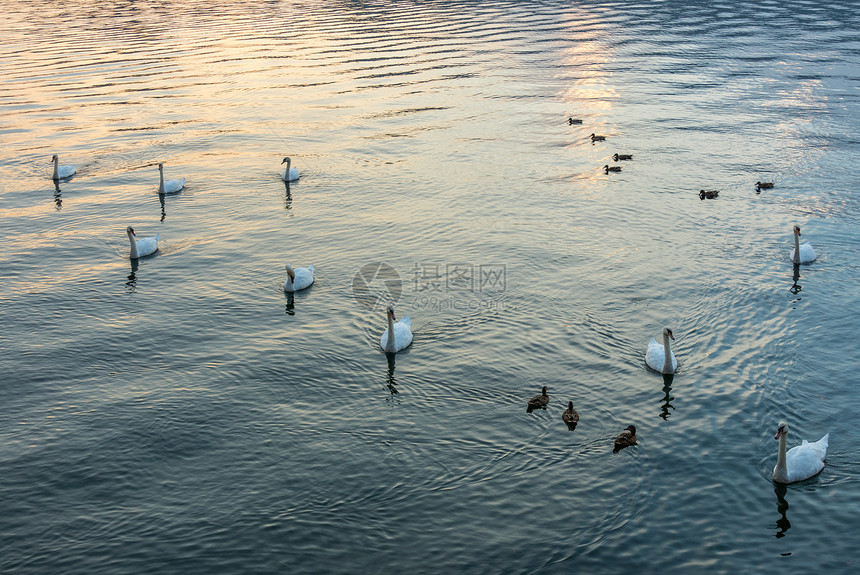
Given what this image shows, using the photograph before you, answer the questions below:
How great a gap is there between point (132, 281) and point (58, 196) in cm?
1411

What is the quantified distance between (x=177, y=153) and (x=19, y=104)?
22.9m

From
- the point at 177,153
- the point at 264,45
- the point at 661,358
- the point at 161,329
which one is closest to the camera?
the point at 661,358

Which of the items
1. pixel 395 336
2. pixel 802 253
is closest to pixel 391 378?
pixel 395 336

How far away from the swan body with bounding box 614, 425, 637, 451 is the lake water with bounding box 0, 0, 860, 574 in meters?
0.29

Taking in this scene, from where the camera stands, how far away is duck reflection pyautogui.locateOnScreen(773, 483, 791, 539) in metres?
18.2

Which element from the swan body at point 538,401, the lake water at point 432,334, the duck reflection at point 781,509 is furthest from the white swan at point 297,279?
the duck reflection at point 781,509

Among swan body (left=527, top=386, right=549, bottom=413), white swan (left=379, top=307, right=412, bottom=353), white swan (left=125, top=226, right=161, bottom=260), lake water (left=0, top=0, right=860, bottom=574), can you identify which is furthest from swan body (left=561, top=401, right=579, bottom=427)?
white swan (left=125, top=226, right=161, bottom=260)

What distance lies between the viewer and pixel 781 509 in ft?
61.5

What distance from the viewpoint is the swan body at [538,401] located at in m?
22.7

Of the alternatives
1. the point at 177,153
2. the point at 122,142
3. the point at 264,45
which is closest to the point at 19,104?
the point at 122,142

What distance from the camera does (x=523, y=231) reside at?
36594 mm

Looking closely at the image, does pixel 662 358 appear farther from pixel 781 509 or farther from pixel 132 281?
pixel 132 281

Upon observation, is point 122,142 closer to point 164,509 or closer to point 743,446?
point 164,509

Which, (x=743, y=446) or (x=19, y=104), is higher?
(x=19, y=104)
